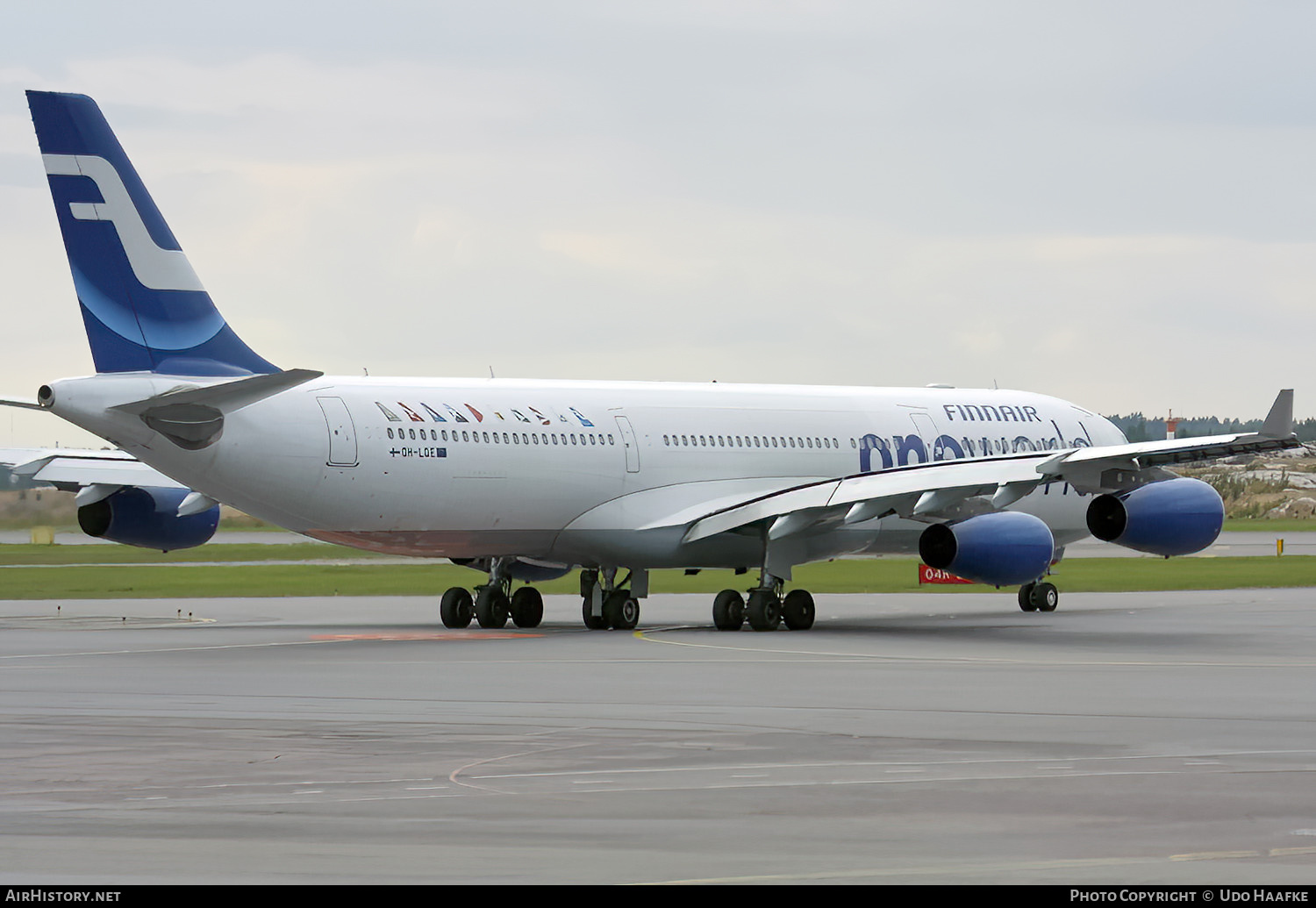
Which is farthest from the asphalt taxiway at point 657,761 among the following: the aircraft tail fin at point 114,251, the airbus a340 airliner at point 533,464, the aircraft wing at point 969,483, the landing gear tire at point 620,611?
the landing gear tire at point 620,611

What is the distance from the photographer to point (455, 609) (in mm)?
35062

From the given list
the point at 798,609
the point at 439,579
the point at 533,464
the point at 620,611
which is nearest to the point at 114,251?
the point at 533,464

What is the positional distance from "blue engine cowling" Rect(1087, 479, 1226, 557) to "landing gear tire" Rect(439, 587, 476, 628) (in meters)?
11.1

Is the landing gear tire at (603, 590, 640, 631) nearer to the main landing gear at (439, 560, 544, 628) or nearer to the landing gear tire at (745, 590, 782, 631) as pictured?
the main landing gear at (439, 560, 544, 628)

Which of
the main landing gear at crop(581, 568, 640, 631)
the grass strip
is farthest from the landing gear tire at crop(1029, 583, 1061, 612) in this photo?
the main landing gear at crop(581, 568, 640, 631)

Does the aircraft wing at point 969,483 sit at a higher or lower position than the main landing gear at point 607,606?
higher

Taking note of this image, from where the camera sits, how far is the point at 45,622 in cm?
3516

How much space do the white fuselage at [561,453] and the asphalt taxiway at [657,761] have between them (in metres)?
2.57

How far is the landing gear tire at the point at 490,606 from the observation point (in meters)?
35.1

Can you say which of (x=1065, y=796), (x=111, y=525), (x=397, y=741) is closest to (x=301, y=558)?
(x=111, y=525)

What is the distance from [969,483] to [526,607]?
28.8 ft

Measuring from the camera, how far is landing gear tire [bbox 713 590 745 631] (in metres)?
34.2

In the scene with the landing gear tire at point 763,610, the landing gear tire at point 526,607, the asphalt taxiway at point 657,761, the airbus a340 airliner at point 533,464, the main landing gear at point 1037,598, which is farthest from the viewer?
the main landing gear at point 1037,598

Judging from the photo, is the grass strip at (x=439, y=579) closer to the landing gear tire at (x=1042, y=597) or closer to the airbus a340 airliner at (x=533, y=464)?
the landing gear tire at (x=1042, y=597)
